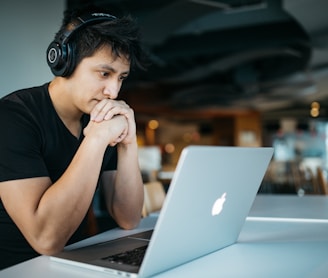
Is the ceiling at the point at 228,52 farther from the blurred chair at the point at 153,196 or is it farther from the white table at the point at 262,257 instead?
the white table at the point at 262,257

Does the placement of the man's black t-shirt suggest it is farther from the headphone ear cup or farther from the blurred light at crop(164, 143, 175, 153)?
the blurred light at crop(164, 143, 175, 153)

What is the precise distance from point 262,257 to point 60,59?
87 cm

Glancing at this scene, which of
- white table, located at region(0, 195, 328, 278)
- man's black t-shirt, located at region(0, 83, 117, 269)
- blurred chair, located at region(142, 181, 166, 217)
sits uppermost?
man's black t-shirt, located at region(0, 83, 117, 269)

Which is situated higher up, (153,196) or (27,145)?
(27,145)

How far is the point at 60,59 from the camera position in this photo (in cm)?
133

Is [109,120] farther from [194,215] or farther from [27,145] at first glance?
[194,215]

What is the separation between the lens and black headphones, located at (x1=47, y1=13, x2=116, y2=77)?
134 cm

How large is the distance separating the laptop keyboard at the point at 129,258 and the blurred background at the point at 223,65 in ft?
5.03

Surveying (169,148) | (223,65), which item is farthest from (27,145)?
(169,148)

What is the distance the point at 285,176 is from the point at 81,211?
46.2 ft

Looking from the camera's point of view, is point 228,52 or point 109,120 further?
point 228,52

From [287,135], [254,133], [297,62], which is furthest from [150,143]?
[297,62]

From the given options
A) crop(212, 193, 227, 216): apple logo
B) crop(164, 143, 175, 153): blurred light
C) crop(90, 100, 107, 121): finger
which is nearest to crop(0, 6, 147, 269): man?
crop(90, 100, 107, 121): finger

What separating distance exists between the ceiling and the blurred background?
16mm
